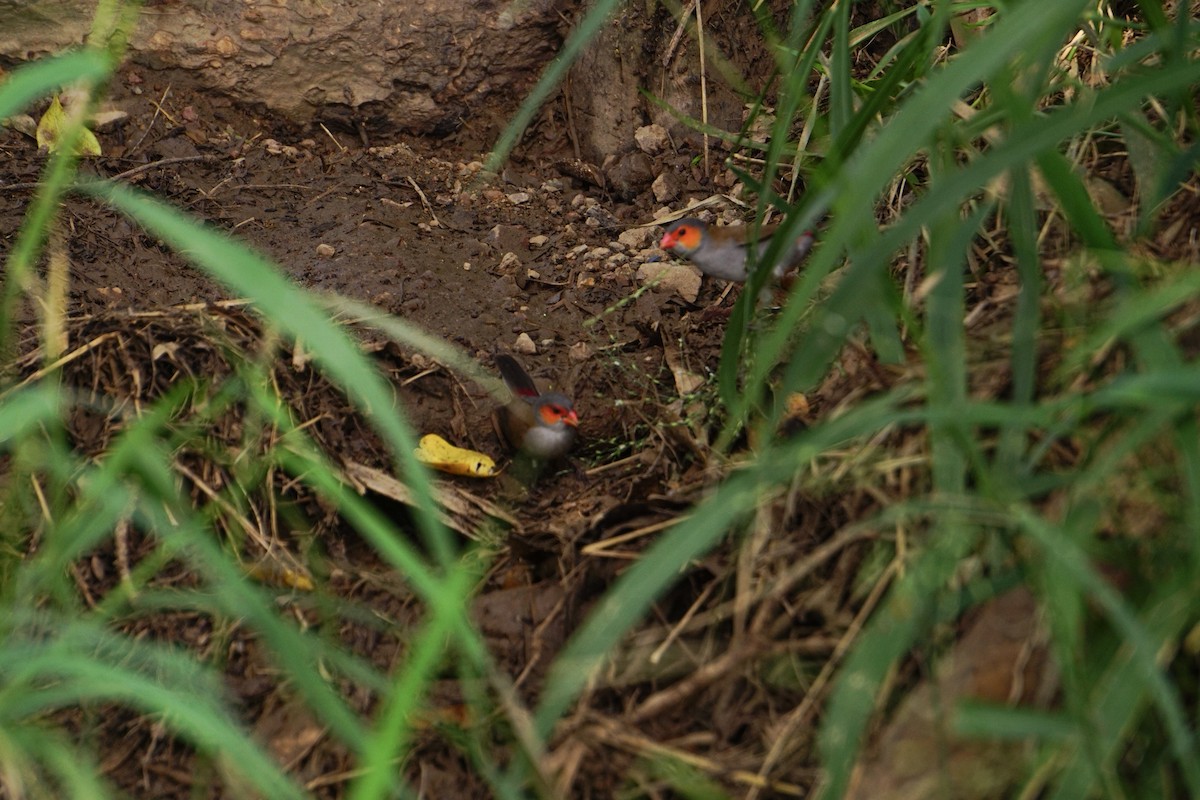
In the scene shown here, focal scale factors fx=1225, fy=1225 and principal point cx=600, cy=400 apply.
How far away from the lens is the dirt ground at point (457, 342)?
2270mm

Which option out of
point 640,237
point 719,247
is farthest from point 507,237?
point 719,247

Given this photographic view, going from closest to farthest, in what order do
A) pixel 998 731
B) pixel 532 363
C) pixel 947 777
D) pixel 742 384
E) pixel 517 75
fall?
pixel 998 731, pixel 947 777, pixel 742 384, pixel 532 363, pixel 517 75

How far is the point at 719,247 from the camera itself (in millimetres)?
3867

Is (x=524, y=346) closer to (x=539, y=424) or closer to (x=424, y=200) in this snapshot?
(x=539, y=424)

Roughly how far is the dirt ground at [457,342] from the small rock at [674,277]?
0.13 feet

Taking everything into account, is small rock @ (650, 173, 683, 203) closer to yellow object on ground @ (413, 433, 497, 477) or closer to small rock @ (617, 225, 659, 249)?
small rock @ (617, 225, 659, 249)

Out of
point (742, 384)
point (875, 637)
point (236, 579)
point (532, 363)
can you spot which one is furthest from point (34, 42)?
point (875, 637)

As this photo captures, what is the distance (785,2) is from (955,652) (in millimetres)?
3301

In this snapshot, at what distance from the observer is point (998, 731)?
166cm

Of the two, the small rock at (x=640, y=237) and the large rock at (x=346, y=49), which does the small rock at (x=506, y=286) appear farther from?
the large rock at (x=346, y=49)

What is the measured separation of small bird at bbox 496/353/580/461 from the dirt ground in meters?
0.10

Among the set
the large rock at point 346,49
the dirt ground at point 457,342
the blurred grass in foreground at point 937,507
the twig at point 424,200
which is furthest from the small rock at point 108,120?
the blurred grass in foreground at point 937,507

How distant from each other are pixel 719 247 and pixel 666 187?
3.22ft

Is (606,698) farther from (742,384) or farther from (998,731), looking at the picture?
(742,384)
